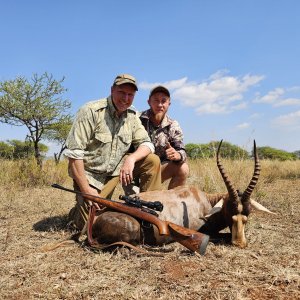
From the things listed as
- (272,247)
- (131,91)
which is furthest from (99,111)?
(272,247)

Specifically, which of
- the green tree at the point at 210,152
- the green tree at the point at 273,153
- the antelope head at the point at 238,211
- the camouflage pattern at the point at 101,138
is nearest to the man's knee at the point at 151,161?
the camouflage pattern at the point at 101,138

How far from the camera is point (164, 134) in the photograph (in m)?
5.59

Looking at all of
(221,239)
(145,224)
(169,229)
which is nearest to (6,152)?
(145,224)

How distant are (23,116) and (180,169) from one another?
810cm

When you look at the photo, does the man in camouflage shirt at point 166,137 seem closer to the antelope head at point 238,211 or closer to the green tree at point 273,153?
the antelope head at point 238,211

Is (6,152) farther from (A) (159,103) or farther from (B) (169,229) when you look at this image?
(B) (169,229)

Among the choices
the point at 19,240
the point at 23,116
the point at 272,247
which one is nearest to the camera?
the point at 272,247

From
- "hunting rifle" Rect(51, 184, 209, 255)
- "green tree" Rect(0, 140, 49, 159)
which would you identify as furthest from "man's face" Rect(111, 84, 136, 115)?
"green tree" Rect(0, 140, 49, 159)

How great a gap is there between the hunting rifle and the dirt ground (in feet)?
0.39

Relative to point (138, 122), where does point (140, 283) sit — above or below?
below

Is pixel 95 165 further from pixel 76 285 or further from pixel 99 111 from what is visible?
pixel 76 285

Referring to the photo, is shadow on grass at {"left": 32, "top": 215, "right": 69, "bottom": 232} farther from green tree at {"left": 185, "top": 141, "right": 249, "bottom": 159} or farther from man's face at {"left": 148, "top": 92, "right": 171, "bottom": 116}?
green tree at {"left": 185, "top": 141, "right": 249, "bottom": 159}

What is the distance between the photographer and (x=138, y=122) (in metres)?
4.98

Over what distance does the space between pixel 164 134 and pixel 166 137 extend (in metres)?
0.06
